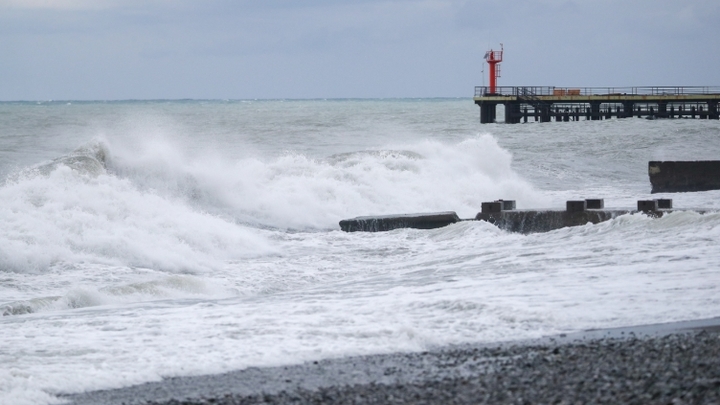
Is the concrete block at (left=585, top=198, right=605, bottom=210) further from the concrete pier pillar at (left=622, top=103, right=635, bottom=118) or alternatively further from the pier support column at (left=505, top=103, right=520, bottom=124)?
the concrete pier pillar at (left=622, top=103, right=635, bottom=118)

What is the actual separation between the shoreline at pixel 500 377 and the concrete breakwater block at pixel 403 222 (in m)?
6.90

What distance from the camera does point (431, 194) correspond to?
18438 mm

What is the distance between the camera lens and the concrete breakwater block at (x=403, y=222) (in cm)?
1323

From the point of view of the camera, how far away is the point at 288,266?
36.2 feet

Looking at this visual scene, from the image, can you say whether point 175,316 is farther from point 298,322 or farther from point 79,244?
point 79,244

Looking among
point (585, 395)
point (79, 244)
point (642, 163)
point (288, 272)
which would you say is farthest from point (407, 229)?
point (642, 163)

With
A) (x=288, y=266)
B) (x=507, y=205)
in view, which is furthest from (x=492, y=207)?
(x=288, y=266)

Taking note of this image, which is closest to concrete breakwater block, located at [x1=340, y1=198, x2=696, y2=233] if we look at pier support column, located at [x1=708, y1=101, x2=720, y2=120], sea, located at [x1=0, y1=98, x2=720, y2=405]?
sea, located at [x1=0, y1=98, x2=720, y2=405]

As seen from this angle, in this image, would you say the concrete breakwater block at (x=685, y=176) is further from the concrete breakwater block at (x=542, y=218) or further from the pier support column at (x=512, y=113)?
the pier support column at (x=512, y=113)

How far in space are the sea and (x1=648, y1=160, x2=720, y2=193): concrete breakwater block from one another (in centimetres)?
44

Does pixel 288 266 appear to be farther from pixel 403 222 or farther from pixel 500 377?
pixel 500 377

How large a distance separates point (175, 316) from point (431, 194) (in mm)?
11177

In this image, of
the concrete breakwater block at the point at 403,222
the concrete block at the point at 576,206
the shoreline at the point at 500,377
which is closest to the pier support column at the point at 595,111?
the concrete breakwater block at the point at 403,222

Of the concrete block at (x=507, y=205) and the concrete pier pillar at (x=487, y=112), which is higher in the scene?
the concrete pier pillar at (x=487, y=112)
